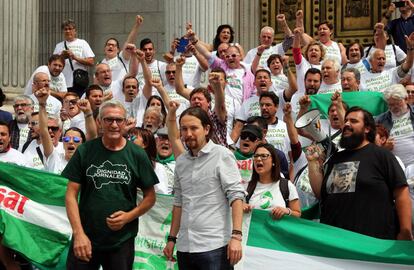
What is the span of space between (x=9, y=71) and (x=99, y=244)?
9.32 metres

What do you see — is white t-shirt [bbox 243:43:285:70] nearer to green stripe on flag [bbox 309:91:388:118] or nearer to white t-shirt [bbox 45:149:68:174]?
green stripe on flag [bbox 309:91:388:118]

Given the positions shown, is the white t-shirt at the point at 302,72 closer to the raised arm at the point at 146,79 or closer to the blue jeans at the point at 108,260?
the raised arm at the point at 146,79

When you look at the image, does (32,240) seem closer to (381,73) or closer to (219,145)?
(219,145)

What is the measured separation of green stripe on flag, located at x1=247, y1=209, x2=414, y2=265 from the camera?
9.16 m

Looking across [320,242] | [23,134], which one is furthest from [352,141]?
[23,134]

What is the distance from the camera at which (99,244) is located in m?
8.74

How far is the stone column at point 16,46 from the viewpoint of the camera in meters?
17.6

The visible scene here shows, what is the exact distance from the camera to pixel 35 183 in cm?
1086

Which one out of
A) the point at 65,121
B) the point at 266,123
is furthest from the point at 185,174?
the point at 65,121

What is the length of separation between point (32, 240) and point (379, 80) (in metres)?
5.34

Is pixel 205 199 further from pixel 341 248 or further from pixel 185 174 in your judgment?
pixel 341 248

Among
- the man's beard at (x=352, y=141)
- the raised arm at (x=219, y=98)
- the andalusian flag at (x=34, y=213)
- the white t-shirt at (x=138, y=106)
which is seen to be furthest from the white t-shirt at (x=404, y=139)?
the white t-shirt at (x=138, y=106)

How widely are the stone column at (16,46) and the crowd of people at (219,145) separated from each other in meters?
1.09

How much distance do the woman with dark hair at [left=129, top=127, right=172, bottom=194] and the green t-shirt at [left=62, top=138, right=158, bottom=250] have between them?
1.72 metres
